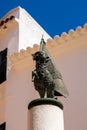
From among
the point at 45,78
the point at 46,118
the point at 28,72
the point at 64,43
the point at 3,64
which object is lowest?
the point at 46,118

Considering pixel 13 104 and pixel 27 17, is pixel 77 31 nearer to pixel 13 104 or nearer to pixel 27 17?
pixel 13 104

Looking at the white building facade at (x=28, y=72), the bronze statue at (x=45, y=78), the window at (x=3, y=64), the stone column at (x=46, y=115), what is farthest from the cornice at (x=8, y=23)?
the stone column at (x=46, y=115)

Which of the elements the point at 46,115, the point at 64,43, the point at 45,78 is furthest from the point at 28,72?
the point at 46,115

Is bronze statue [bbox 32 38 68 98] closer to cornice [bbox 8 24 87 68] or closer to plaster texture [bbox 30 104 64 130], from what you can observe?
plaster texture [bbox 30 104 64 130]

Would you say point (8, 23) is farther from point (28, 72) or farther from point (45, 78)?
point (45, 78)

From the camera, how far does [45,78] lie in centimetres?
598

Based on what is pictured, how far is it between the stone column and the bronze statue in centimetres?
34

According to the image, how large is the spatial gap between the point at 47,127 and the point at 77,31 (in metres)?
5.40

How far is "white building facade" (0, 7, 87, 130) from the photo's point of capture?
9.38 meters

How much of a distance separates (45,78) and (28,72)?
208 inches

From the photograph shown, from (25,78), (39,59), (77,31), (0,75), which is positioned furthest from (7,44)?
(39,59)

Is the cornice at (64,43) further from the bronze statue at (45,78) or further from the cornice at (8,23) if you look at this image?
the bronze statue at (45,78)

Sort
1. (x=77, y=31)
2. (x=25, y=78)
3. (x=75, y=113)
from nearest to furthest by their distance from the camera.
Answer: (x=75, y=113), (x=77, y=31), (x=25, y=78)

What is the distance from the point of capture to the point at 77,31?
1029cm
